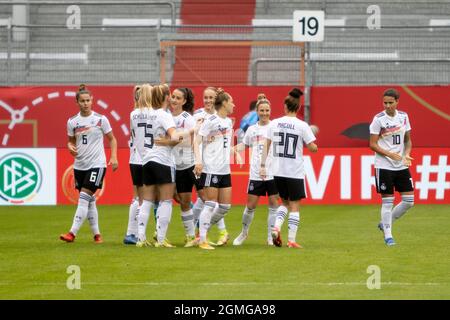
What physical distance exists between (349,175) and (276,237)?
29.8 feet

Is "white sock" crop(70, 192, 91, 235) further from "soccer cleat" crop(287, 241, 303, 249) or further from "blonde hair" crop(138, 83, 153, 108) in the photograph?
"soccer cleat" crop(287, 241, 303, 249)

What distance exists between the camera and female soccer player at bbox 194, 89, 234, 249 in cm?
1524

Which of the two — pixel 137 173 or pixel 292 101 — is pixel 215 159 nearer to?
pixel 292 101

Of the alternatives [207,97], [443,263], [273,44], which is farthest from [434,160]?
[443,263]

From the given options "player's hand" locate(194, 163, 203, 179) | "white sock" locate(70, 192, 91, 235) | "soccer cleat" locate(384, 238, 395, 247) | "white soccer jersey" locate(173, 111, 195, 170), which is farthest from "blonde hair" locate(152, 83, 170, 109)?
"soccer cleat" locate(384, 238, 395, 247)

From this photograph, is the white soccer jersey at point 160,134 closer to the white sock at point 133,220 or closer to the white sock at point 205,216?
the white sock at point 205,216

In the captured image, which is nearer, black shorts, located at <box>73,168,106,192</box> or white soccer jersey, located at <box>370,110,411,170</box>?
white soccer jersey, located at <box>370,110,411,170</box>

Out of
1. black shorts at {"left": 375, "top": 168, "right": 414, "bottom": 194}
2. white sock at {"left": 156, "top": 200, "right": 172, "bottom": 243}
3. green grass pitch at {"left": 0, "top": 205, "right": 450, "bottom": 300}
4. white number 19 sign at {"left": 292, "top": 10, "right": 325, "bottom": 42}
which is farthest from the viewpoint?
white number 19 sign at {"left": 292, "top": 10, "right": 325, "bottom": 42}

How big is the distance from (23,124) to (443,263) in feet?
47.8

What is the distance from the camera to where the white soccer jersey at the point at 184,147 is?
15531 mm

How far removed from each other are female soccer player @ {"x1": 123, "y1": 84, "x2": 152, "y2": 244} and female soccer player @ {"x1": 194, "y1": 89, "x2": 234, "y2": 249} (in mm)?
829

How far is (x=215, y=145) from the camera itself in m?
15.3
